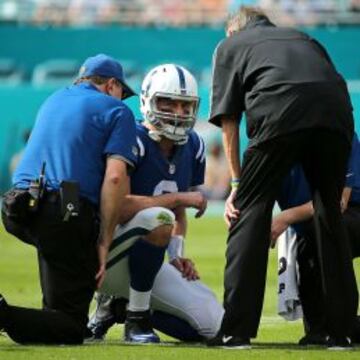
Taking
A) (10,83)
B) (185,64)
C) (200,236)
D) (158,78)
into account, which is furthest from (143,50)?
(158,78)

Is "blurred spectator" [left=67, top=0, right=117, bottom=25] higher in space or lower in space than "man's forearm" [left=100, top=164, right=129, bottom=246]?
lower

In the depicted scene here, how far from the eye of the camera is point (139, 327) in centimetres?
837

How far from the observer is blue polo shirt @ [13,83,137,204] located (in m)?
7.96

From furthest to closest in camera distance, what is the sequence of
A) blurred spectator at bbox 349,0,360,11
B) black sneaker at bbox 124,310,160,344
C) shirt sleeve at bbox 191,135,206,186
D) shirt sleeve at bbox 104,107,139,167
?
blurred spectator at bbox 349,0,360,11, shirt sleeve at bbox 191,135,206,186, black sneaker at bbox 124,310,160,344, shirt sleeve at bbox 104,107,139,167

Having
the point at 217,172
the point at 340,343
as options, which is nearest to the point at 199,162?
the point at 340,343

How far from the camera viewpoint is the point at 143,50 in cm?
2977

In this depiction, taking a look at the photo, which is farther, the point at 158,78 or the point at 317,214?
the point at 158,78

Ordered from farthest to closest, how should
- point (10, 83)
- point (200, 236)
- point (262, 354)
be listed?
1. point (10, 83)
2. point (200, 236)
3. point (262, 354)

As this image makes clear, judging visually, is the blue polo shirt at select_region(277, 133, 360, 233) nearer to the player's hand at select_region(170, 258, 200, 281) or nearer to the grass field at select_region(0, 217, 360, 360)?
the player's hand at select_region(170, 258, 200, 281)

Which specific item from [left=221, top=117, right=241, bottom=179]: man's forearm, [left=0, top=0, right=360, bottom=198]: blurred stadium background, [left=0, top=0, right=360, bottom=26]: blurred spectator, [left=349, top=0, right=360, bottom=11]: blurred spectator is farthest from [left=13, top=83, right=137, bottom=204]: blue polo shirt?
[left=349, top=0, right=360, bottom=11]: blurred spectator

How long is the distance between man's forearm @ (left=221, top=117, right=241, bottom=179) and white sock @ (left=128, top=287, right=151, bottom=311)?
1.05m

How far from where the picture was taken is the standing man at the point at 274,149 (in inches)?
301

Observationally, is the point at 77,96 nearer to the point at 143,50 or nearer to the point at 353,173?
the point at 353,173

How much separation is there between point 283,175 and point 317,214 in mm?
303
